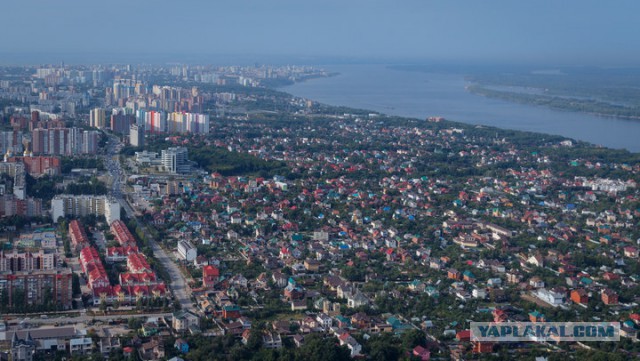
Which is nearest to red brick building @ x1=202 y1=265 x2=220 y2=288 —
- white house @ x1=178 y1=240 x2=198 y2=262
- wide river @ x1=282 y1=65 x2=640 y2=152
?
white house @ x1=178 y1=240 x2=198 y2=262

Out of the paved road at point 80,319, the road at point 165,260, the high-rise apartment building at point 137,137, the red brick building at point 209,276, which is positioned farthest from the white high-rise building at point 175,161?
the paved road at point 80,319

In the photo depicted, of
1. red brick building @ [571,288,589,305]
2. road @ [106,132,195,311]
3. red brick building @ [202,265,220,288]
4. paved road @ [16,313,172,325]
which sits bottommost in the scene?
road @ [106,132,195,311]

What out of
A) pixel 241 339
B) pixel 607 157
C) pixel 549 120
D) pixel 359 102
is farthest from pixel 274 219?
pixel 359 102

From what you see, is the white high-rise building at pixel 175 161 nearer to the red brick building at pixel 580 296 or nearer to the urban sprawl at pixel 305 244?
the urban sprawl at pixel 305 244

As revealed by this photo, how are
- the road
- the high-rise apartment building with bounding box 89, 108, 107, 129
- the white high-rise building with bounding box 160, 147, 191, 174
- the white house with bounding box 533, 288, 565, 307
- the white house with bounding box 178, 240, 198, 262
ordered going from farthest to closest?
the high-rise apartment building with bounding box 89, 108, 107, 129
the white high-rise building with bounding box 160, 147, 191, 174
the white house with bounding box 178, 240, 198, 262
the white house with bounding box 533, 288, 565, 307
the road

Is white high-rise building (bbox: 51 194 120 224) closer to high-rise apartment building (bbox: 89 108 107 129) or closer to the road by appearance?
the road

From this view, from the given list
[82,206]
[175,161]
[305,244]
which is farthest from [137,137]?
[305,244]

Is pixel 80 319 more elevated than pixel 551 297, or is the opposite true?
Answer: pixel 551 297

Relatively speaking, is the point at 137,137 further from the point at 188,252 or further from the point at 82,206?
the point at 188,252
